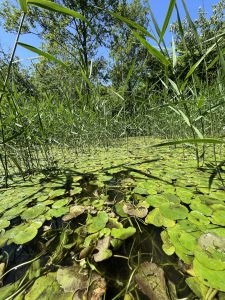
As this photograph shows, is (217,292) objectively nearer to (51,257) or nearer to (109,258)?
(109,258)

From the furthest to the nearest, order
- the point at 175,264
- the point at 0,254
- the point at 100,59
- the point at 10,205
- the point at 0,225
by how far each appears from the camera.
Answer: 1. the point at 100,59
2. the point at 10,205
3. the point at 0,225
4. the point at 0,254
5. the point at 175,264

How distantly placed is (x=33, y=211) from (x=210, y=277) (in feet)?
2.12

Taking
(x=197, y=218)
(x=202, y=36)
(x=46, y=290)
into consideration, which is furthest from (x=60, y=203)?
(x=202, y=36)

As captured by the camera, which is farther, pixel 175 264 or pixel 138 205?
pixel 138 205

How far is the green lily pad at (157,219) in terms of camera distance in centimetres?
69

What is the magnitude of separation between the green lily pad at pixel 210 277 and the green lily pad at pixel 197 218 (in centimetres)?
19

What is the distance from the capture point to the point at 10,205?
3.00ft

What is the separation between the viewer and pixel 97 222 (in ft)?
2.40

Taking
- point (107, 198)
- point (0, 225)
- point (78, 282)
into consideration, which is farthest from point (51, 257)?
point (107, 198)

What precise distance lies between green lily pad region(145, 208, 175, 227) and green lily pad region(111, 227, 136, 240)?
0.08 metres

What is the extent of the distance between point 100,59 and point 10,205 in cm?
1010

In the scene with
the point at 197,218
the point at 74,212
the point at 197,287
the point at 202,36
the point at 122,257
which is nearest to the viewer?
the point at 197,287

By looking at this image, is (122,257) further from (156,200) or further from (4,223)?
(4,223)

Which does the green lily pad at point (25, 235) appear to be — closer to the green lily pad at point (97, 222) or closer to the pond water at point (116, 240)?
the pond water at point (116, 240)
